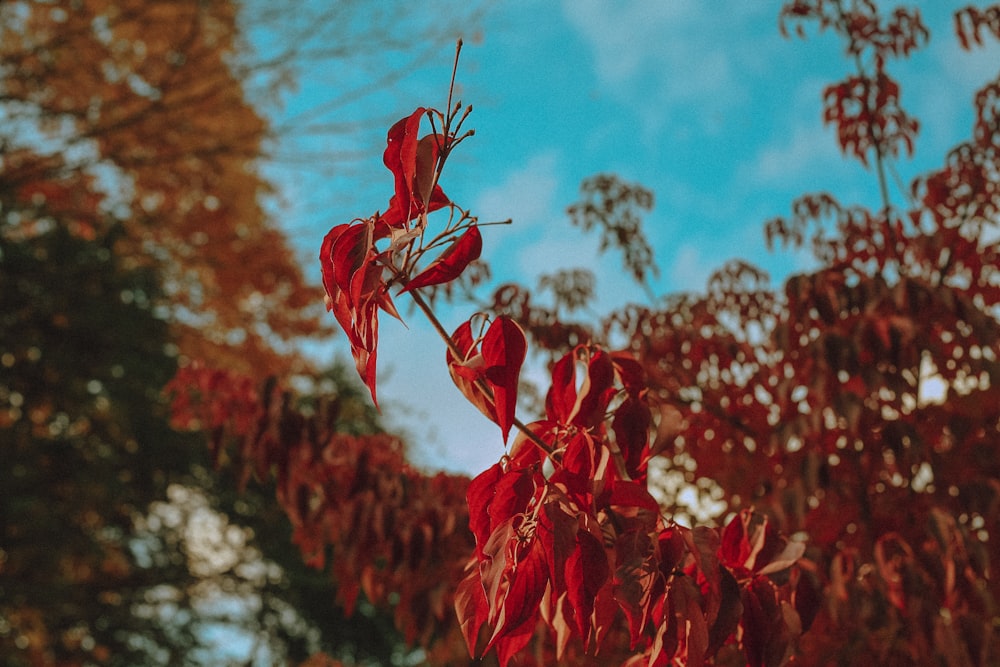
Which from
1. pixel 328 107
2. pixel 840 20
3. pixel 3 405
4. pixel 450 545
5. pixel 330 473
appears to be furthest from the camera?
pixel 3 405

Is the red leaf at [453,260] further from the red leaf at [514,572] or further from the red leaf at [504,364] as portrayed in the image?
the red leaf at [514,572]

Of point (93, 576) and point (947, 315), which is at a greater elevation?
point (93, 576)

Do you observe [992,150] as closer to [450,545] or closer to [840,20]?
[840,20]

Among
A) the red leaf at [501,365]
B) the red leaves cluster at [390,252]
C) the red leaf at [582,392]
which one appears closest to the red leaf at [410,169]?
the red leaves cluster at [390,252]

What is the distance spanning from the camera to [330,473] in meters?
2.73

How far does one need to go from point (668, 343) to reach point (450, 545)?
1031mm

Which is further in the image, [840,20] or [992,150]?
[840,20]

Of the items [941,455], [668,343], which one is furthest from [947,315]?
[668,343]

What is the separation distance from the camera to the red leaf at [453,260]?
1.03 metres

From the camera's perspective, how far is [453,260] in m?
1.05

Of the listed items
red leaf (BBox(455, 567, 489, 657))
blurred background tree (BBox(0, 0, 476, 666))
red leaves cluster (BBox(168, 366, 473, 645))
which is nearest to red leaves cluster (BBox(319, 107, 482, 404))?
red leaf (BBox(455, 567, 489, 657))

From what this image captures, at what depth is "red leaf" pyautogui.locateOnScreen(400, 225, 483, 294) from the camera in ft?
3.39

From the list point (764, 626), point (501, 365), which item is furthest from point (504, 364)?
point (764, 626)

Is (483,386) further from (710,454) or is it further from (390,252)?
(710,454)
